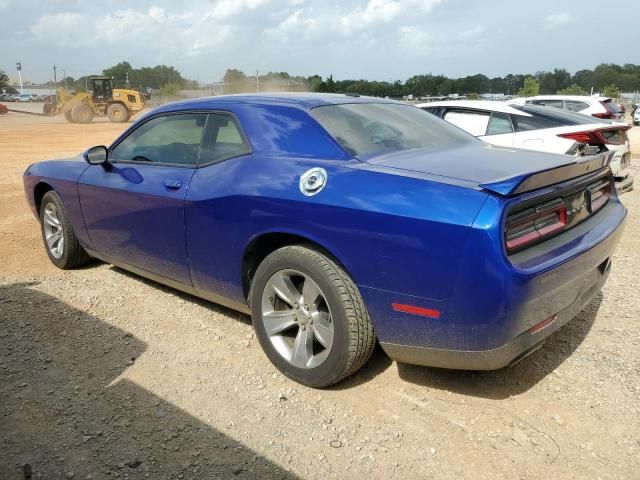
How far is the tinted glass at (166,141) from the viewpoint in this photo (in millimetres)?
3605

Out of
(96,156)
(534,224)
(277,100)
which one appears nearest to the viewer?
(534,224)

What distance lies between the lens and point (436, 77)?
56.4 m

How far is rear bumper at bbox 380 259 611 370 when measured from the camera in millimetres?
2445

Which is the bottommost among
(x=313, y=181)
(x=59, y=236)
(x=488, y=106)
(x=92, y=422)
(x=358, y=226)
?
(x=92, y=422)

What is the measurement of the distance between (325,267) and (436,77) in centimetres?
5755

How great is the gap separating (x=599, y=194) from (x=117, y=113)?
97.7 ft

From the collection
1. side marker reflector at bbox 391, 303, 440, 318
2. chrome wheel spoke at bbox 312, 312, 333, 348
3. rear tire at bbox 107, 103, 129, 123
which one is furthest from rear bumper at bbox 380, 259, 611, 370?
rear tire at bbox 107, 103, 129, 123

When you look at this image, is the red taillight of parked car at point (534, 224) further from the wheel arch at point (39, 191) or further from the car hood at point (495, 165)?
the wheel arch at point (39, 191)

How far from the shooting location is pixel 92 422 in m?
2.71

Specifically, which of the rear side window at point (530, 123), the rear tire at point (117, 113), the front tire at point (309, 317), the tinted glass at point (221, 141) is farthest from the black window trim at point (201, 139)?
the rear tire at point (117, 113)

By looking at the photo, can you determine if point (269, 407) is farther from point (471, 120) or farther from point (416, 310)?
point (471, 120)

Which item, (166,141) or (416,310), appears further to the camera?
(166,141)

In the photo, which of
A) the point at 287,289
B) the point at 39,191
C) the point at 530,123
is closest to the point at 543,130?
the point at 530,123

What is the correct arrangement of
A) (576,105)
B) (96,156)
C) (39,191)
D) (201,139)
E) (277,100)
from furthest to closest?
(576,105), (39,191), (96,156), (201,139), (277,100)
